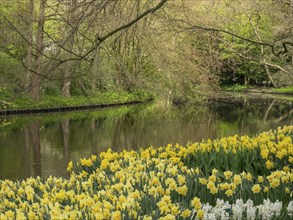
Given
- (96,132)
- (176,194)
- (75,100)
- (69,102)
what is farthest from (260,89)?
(176,194)

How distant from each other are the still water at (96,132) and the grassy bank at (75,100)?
160cm

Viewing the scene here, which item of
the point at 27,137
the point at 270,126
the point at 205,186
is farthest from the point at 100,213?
the point at 270,126

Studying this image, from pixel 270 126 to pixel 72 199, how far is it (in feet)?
58.9

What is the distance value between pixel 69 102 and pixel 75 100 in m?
0.86

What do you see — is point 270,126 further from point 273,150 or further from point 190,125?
point 273,150

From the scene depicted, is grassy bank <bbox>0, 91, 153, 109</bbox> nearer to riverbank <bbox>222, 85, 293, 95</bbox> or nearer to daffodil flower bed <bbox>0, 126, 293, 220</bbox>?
riverbank <bbox>222, 85, 293, 95</bbox>

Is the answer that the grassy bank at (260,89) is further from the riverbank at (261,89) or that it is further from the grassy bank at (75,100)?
the grassy bank at (75,100)

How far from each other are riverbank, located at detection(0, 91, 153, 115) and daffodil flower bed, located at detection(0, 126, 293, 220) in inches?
743

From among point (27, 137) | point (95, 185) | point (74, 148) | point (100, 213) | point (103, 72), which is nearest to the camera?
point (100, 213)

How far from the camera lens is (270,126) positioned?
69.7 feet

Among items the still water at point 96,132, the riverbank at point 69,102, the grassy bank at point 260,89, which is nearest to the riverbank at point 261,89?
the grassy bank at point 260,89

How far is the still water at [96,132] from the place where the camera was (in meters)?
13.5

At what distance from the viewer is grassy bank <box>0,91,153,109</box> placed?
26766 mm

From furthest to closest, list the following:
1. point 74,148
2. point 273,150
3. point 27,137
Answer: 1. point 27,137
2. point 74,148
3. point 273,150
